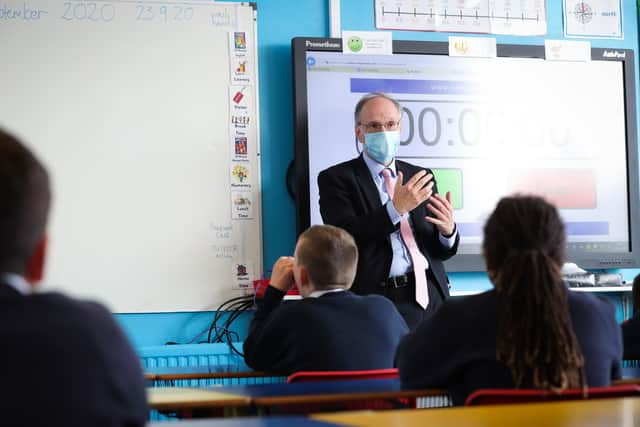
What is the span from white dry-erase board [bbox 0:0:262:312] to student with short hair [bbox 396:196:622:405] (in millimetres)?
2457

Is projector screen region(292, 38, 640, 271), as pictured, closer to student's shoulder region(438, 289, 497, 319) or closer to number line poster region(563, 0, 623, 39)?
number line poster region(563, 0, 623, 39)

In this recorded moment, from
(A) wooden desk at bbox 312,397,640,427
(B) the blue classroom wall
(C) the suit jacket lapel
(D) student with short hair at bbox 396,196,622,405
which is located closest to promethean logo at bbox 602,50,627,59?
(B) the blue classroom wall

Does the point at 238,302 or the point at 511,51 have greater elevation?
the point at 511,51

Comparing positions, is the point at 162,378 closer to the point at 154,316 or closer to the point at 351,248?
the point at 351,248

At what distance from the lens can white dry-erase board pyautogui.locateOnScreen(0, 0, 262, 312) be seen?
4.13 m

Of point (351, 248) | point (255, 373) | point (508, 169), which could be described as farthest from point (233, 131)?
point (255, 373)

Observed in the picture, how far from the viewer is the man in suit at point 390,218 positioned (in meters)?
3.33

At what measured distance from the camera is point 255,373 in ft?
7.78

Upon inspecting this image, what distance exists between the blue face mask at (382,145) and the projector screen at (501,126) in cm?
64

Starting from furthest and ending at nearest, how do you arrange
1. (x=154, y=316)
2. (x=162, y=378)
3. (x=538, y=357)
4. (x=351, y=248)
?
(x=154, y=316) < (x=351, y=248) < (x=162, y=378) < (x=538, y=357)

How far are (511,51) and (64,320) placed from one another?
3.92 m

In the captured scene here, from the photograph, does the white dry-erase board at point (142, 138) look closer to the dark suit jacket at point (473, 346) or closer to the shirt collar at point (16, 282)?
the dark suit jacket at point (473, 346)

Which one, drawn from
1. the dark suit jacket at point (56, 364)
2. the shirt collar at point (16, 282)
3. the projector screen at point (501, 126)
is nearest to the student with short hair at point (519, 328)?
the dark suit jacket at point (56, 364)

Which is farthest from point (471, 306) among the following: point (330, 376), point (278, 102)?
point (278, 102)
